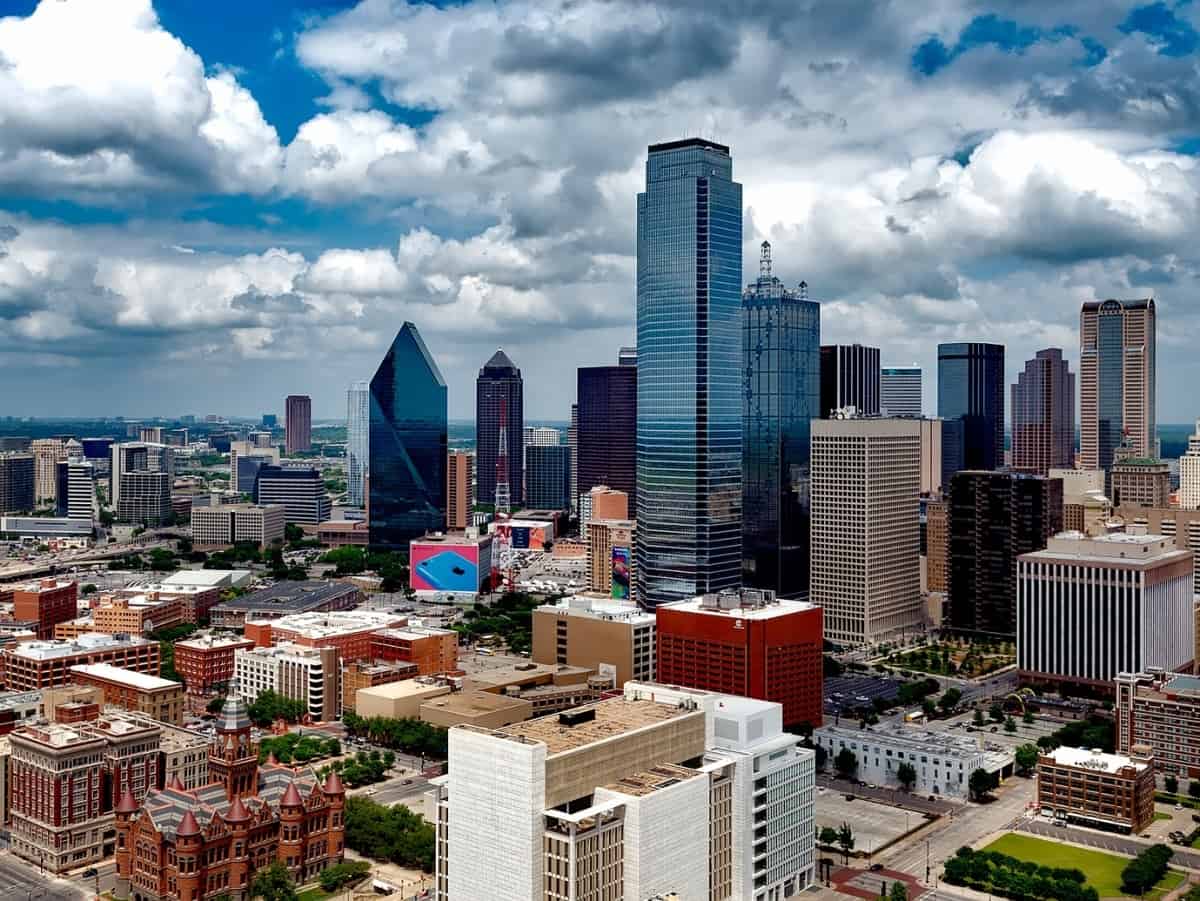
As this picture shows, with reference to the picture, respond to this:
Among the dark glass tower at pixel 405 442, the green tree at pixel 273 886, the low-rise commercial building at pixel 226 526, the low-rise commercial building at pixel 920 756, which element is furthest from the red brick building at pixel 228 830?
the low-rise commercial building at pixel 226 526

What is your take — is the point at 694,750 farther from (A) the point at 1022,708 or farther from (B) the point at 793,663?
(A) the point at 1022,708

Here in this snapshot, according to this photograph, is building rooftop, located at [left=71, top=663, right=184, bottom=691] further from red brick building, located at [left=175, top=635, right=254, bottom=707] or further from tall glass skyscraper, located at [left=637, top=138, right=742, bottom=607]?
tall glass skyscraper, located at [left=637, top=138, right=742, bottom=607]

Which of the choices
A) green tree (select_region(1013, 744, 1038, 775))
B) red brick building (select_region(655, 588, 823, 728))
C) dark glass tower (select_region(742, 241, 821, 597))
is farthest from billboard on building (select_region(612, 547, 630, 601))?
green tree (select_region(1013, 744, 1038, 775))

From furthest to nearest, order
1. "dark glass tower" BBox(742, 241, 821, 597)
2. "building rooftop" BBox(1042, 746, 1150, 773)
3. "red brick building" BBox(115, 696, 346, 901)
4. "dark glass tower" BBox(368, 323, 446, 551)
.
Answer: "dark glass tower" BBox(368, 323, 446, 551), "dark glass tower" BBox(742, 241, 821, 597), "building rooftop" BBox(1042, 746, 1150, 773), "red brick building" BBox(115, 696, 346, 901)

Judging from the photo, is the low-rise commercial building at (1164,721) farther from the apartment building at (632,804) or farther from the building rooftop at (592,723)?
the building rooftop at (592,723)

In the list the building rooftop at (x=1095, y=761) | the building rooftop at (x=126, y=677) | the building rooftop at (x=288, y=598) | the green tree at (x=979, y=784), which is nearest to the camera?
the building rooftop at (x=1095, y=761)

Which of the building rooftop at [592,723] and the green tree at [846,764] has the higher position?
the building rooftop at [592,723]
